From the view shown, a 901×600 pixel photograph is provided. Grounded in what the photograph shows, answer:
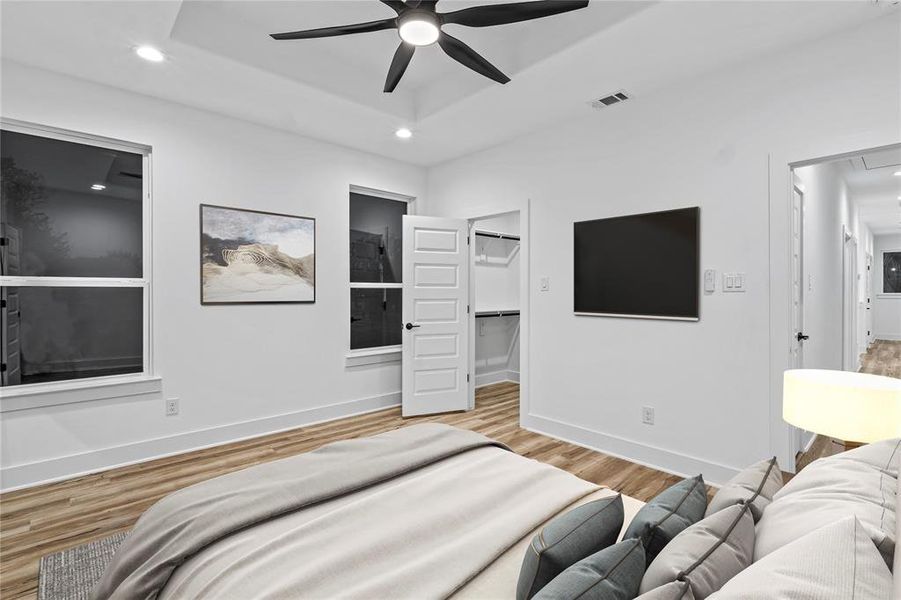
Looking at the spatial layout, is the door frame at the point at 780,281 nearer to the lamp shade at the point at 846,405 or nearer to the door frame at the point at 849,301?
the lamp shade at the point at 846,405

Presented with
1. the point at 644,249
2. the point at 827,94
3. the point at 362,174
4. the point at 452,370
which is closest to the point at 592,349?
the point at 644,249

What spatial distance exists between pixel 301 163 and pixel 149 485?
2839mm

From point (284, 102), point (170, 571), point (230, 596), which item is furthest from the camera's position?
point (284, 102)

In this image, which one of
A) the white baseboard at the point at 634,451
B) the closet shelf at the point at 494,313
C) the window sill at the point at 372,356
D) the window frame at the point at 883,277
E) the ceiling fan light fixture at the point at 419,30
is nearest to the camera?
the ceiling fan light fixture at the point at 419,30

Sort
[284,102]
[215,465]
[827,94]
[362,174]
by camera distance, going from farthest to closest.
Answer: [362,174]
[284,102]
[215,465]
[827,94]

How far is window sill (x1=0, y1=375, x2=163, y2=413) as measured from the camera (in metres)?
2.83

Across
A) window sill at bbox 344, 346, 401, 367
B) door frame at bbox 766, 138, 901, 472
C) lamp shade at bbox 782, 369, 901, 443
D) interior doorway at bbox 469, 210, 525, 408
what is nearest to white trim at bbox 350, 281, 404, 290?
window sill at bbox 344, 346, 401, 367

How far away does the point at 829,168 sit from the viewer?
412 centimetres

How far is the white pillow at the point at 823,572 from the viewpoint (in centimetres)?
65

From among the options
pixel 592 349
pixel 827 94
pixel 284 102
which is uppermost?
pixel 284 102

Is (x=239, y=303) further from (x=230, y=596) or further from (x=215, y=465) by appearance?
(x=230, y=596)

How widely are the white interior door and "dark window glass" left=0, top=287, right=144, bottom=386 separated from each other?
2.30 meters

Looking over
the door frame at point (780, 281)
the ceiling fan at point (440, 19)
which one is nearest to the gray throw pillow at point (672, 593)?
the ceiling fan at point (440, 19)

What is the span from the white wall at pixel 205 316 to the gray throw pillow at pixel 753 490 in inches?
142
